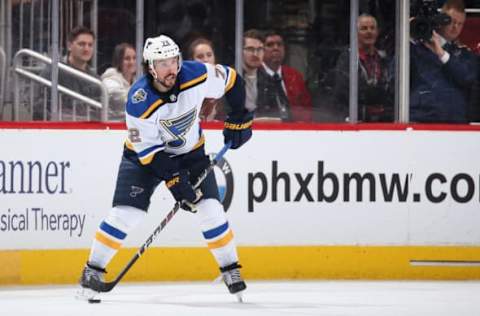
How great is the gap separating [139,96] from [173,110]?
0.21m

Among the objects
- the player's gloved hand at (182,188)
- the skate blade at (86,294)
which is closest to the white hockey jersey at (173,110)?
the player's gloved hand at (182,188)

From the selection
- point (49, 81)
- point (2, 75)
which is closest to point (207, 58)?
point (49, 81)

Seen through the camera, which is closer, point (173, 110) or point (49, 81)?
point (173, 110)

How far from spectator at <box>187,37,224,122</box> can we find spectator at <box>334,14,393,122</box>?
751 mm

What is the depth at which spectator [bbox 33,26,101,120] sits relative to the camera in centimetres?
830

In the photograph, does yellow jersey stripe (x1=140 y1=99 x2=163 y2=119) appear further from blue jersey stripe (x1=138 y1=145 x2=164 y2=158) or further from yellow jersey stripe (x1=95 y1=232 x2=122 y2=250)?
yellow jersey stripe (x1=95 y1=232 x2=122 y2=250)

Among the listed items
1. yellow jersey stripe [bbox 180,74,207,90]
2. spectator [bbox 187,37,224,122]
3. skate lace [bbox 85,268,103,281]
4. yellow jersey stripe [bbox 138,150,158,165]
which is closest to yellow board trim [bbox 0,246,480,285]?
spectator [bbox 187,37,224,122]

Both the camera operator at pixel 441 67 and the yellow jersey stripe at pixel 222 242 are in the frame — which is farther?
the camera operator at pixel 441 67

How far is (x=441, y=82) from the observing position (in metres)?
8.80

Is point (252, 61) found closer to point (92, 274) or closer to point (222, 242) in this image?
point (222, 242)

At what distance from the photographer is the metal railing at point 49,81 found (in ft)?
26.9

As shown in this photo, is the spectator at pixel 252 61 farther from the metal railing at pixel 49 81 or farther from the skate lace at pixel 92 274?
the skate lace at pixel 92 274

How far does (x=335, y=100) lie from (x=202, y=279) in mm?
1442

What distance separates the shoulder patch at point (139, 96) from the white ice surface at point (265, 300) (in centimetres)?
100
